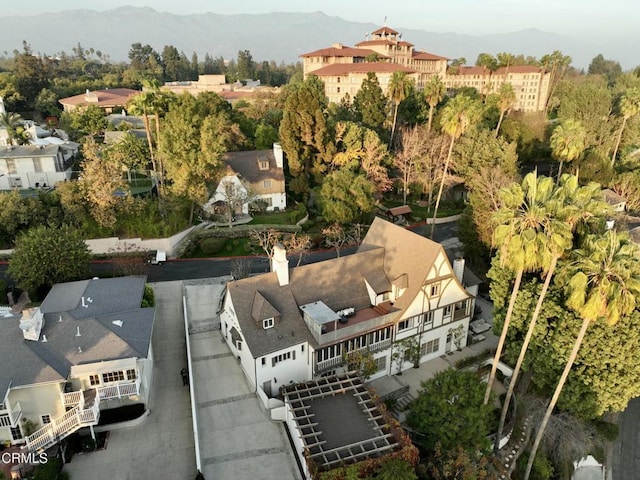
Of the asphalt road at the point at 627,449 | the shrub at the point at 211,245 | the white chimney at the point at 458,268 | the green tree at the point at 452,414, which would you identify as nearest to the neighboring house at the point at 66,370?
the green tree at the point at 452,414

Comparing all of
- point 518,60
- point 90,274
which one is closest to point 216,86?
point 518,60

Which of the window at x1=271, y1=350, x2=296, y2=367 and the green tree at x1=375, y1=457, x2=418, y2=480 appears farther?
the window at x1=271, y1=350, x2=296, y2=367

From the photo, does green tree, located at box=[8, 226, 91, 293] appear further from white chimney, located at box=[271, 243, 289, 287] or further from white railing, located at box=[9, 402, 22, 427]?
white chimney, located at box=[271, 243, 289, 287]

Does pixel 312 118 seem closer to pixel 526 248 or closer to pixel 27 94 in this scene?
pixel 526 248

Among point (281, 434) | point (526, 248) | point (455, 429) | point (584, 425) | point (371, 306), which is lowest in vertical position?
point (584, 425)

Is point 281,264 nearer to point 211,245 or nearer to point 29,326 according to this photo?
point 29,326

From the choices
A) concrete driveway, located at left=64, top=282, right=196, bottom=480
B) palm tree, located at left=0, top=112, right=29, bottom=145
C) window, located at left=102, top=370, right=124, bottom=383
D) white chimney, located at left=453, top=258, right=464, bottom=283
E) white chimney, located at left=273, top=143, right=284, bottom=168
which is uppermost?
palm tree, located at left=0, top=112, right=29, bottom=145

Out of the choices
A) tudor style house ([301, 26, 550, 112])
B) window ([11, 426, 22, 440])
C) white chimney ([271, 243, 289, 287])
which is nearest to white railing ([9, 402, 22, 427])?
window ([11, 426, 22, 440])
